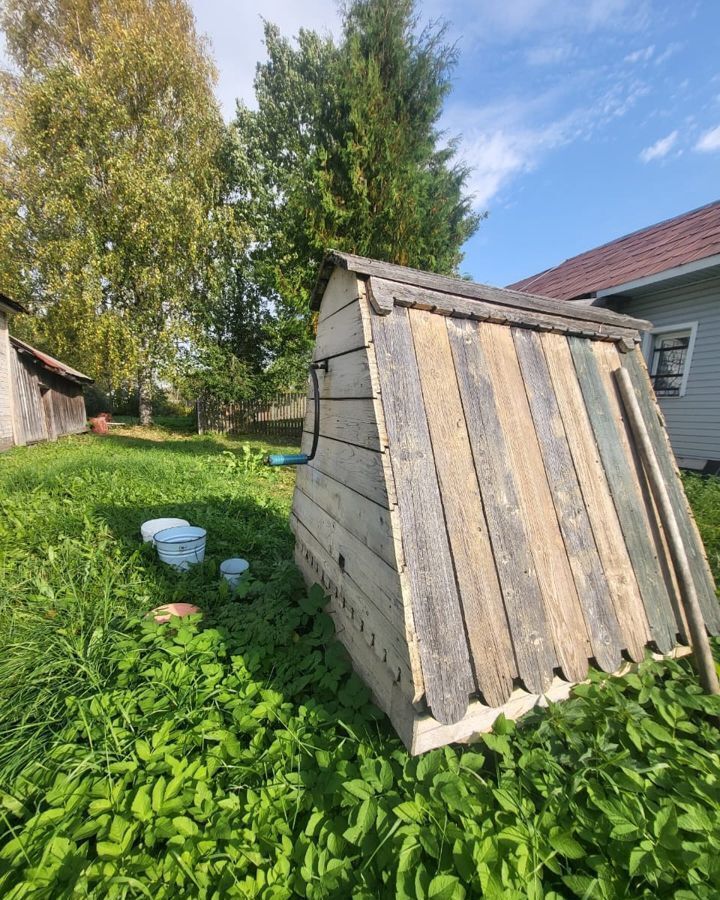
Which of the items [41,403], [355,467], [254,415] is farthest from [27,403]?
[355,467]

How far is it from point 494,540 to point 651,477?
Result: 989 mm

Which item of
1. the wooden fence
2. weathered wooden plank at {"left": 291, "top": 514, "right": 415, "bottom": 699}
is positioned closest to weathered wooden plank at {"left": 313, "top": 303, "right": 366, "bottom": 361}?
weathered wooden plank at {"left": 291, "top": 514, "right": 415, "bottom": 699}

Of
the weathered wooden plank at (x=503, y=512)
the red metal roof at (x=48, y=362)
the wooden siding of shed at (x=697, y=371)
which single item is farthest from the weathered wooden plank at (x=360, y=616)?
the red metal roof at (x=48, y=362)

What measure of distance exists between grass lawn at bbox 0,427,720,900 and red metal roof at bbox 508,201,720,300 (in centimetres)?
791

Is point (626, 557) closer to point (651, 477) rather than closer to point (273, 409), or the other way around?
point (651, 477)

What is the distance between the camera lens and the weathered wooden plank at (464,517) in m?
1.30

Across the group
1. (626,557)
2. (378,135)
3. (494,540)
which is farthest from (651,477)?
(378,135)

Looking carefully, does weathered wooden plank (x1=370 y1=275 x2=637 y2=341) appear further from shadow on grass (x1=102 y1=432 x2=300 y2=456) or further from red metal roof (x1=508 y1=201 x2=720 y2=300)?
shadow on grass (x1=102 y1=432 x2=300 y2=456)

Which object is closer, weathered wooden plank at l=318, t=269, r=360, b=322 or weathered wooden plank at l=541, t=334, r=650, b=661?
weathered wooden plank at l=541, t=334, r=650, b=661

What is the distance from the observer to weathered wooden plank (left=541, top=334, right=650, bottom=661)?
5.23 ft

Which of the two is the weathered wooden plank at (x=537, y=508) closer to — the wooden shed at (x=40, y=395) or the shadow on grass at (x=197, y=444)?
the shadow on grass at (x=197, y=444)

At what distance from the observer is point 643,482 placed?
1.86 meters

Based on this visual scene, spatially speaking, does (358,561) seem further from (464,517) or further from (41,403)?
(41,403)

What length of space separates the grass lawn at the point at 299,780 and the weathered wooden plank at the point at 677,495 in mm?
369
